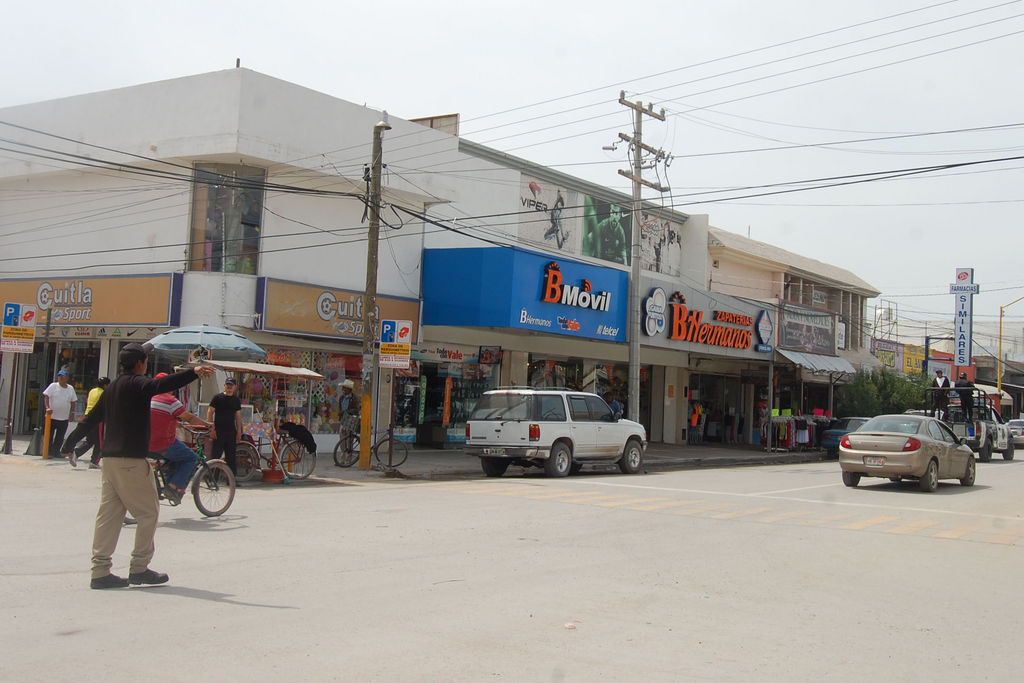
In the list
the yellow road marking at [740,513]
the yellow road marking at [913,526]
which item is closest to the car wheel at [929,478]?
the yellow road marking at [913,526]

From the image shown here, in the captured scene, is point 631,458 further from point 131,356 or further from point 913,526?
point 131,356

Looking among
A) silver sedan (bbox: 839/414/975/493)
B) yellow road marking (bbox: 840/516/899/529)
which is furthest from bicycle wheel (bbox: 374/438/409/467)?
yellow road marking (bbox: 840/516/899/529)

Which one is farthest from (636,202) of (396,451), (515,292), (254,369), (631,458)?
(254,369)

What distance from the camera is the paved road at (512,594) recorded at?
19.0 feet

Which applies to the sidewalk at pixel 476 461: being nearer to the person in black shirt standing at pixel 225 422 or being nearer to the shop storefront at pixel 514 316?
the person in black shirt standing at pixel 225 422

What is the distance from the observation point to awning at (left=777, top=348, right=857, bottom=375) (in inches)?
1398

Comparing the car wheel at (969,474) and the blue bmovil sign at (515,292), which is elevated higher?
the blue bmovil sign at (515,292)

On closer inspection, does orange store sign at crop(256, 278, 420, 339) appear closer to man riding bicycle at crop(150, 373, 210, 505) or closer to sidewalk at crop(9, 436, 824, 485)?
sidewalk at crop(9, 436, 824, 485)

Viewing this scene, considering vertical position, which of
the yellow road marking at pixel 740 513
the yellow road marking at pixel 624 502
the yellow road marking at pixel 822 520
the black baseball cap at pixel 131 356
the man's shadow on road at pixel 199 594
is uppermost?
the black baseball cap at pixel 131 356

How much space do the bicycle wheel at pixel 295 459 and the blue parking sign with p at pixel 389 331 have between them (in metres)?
3.21

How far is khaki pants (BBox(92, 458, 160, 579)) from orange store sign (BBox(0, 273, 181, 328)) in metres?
13.8

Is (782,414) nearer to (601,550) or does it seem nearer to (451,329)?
(451,329)

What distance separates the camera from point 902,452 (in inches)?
710

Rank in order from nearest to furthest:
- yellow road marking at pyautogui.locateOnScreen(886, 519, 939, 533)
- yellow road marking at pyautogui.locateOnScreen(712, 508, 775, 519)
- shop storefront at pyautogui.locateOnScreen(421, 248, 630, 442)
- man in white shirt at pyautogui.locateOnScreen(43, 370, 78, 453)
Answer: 1. yellow road marking at pyautogui.locateOnScreen(886, 519, 939, 533)
2. yellow road marking at pyautogui.locateOnScreen(712, 508, 775, 519)
3. man in white shirt at pyautogui.locateOnScreen(43, 370, 78, 453)
4. shop storefront at pyautogui.locateOnScreen(421, 248, 630, 442)
